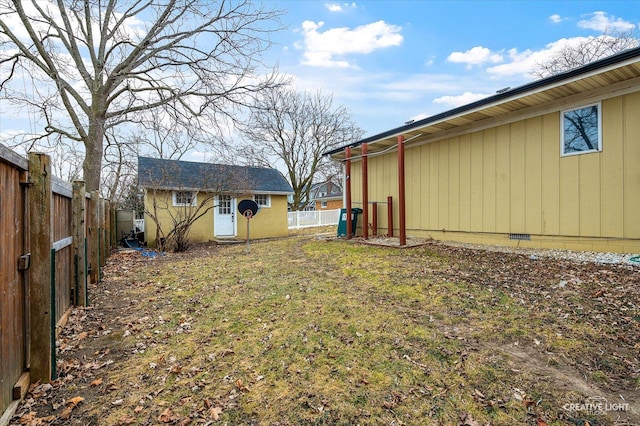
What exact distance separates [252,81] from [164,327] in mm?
8445

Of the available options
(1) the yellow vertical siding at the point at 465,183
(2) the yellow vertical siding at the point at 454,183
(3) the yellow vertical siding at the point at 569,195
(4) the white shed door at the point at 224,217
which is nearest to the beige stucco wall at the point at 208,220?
(4) the white shed door at the point at 224,217

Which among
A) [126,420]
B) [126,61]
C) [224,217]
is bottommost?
[126,420]

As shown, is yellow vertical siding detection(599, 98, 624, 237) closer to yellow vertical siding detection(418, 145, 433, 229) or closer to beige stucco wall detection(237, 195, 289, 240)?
yellow vertical siding detection(418, 145, 433, 229)

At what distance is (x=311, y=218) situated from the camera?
2019 cm

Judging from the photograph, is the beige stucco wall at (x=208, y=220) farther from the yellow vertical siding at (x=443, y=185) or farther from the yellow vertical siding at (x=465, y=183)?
the yellow vertical siding at (x=465, y=183)

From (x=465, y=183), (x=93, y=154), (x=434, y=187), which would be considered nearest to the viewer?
(x=465, y=183)

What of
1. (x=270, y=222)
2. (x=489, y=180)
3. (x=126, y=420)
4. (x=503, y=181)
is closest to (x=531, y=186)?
(x=503, y=181)

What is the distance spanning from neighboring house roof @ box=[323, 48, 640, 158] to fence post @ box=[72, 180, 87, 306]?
7.28 meters

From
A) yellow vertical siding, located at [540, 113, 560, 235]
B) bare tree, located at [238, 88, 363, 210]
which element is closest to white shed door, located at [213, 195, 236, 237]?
bare tree, located at [238, 88, 363, 210]

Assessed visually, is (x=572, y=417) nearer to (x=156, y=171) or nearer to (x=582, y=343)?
(x=582, y=343)

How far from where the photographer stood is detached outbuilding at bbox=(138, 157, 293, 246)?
12.0m

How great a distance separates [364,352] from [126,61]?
12.1 meters

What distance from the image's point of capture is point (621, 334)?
9.98 ft

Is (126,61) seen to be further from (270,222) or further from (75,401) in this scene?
(75,401)
